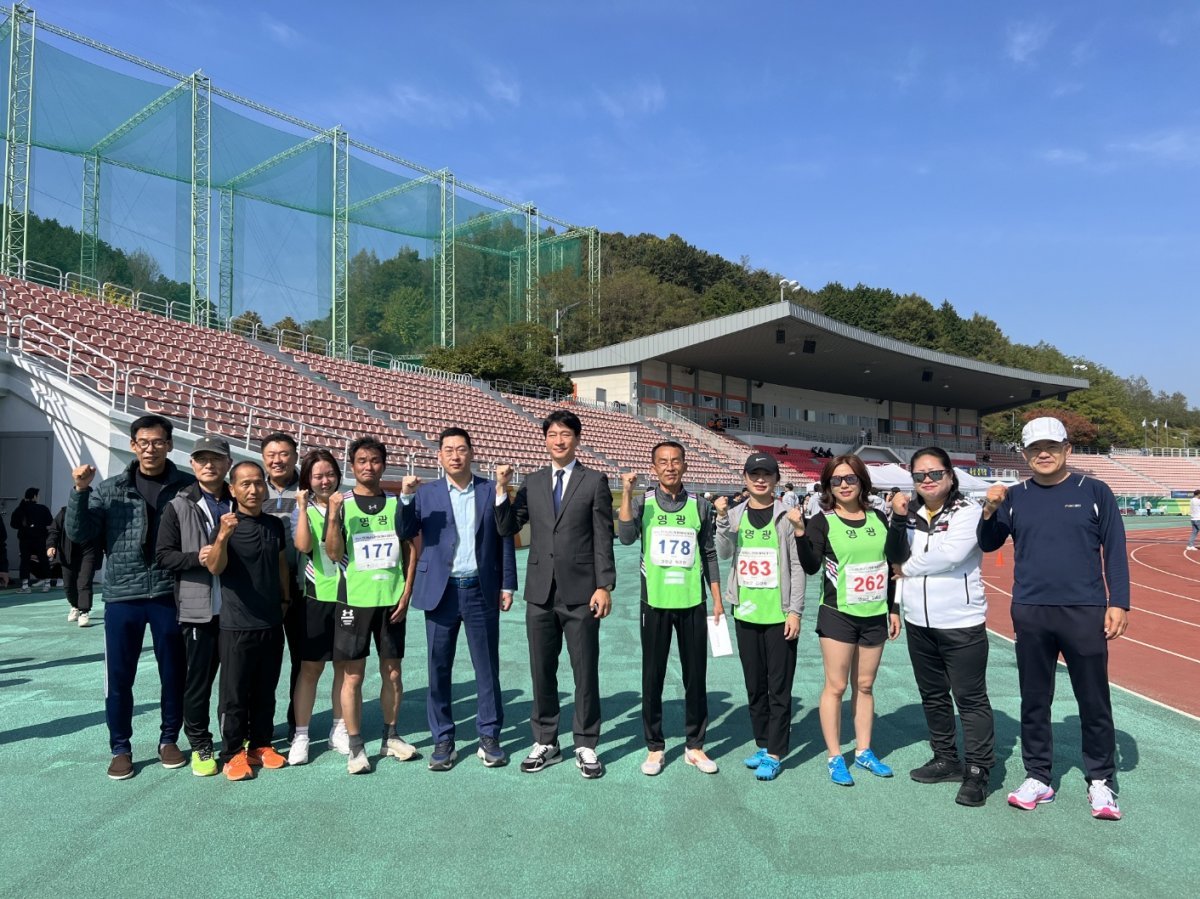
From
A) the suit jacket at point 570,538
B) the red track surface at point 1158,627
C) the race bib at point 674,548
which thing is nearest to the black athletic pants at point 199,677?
the suit jacket at point 570,538

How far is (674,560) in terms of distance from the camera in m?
4.02

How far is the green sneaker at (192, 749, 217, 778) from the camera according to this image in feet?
12.5

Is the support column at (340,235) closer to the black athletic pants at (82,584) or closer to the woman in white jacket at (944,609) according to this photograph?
the black athletic pants at (82,584)

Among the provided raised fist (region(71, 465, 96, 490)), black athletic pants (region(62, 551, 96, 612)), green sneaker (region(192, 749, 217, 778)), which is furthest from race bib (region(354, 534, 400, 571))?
black athletic pants (region(62, 551, 96, 612))

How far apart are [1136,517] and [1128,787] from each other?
41.7 meters

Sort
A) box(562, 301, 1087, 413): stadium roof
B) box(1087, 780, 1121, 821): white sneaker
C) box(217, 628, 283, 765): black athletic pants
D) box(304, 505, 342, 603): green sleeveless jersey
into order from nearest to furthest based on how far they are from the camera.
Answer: box(1087, 780, 1121, 821): white sneaker
box(217, 628, 283, 765): black athletic pants
box(304, 505, 342, 603): green sleeveless jersey
box(562, 301, 1087, 413): stadium roof

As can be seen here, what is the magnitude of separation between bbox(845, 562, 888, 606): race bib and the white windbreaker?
11 cm

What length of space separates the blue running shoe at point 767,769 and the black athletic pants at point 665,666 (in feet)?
1.09

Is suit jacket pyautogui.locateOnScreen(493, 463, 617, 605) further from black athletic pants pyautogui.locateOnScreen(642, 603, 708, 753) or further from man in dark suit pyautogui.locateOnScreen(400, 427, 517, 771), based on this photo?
black athletic pants pyautogui.locateOnScreen(642, 603, 708, 753)

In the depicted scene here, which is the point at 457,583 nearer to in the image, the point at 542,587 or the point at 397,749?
the point at 542,587

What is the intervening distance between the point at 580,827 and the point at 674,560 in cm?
139

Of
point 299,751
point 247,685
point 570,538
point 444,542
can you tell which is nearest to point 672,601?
point 570,538

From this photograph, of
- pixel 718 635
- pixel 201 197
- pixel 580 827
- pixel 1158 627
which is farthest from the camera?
pixel 201 197

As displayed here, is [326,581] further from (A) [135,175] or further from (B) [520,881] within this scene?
(A) [135,175]
